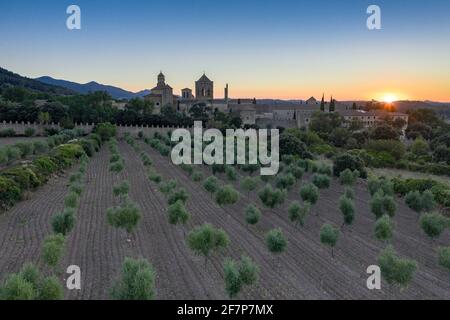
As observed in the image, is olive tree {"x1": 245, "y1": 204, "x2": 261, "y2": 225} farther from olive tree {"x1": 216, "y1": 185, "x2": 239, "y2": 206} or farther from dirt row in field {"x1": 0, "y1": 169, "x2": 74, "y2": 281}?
dirt row in field {"x1": 0, "y1": 169, "x2": 74, "y2": 281}

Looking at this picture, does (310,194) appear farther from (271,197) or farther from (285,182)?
(285,182)

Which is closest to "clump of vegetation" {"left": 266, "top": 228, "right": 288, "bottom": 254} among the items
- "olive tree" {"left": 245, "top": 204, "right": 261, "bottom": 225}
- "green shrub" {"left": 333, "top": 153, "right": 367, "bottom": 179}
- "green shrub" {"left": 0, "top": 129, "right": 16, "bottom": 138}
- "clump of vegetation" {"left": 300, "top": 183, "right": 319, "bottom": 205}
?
"olive tree" {"left": 245, "top": 204, "right": 261, "bottom": 225}

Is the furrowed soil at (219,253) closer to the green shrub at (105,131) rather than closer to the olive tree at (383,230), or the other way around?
the olive tree at (383,230)

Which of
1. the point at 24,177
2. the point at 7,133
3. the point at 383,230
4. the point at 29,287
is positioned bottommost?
the point at 383,230

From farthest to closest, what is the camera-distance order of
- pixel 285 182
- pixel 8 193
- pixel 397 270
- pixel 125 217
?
pixel 285 182 < pixel 8 193 < pixel 125 217 < pixel 397 270

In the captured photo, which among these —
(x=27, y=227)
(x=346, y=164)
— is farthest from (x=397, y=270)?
(x=346, y=164)

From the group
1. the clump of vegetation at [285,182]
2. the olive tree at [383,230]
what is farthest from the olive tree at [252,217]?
the clump of vegetation at [285,182]

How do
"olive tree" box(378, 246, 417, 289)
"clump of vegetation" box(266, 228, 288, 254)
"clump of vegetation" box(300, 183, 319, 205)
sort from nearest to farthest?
"olive tree" box(378, 246, 417, 289) → "clump of vegetation" box(266, 228, 288, 254) → "clump of vegetation" box(300, 183, 319, 205)
